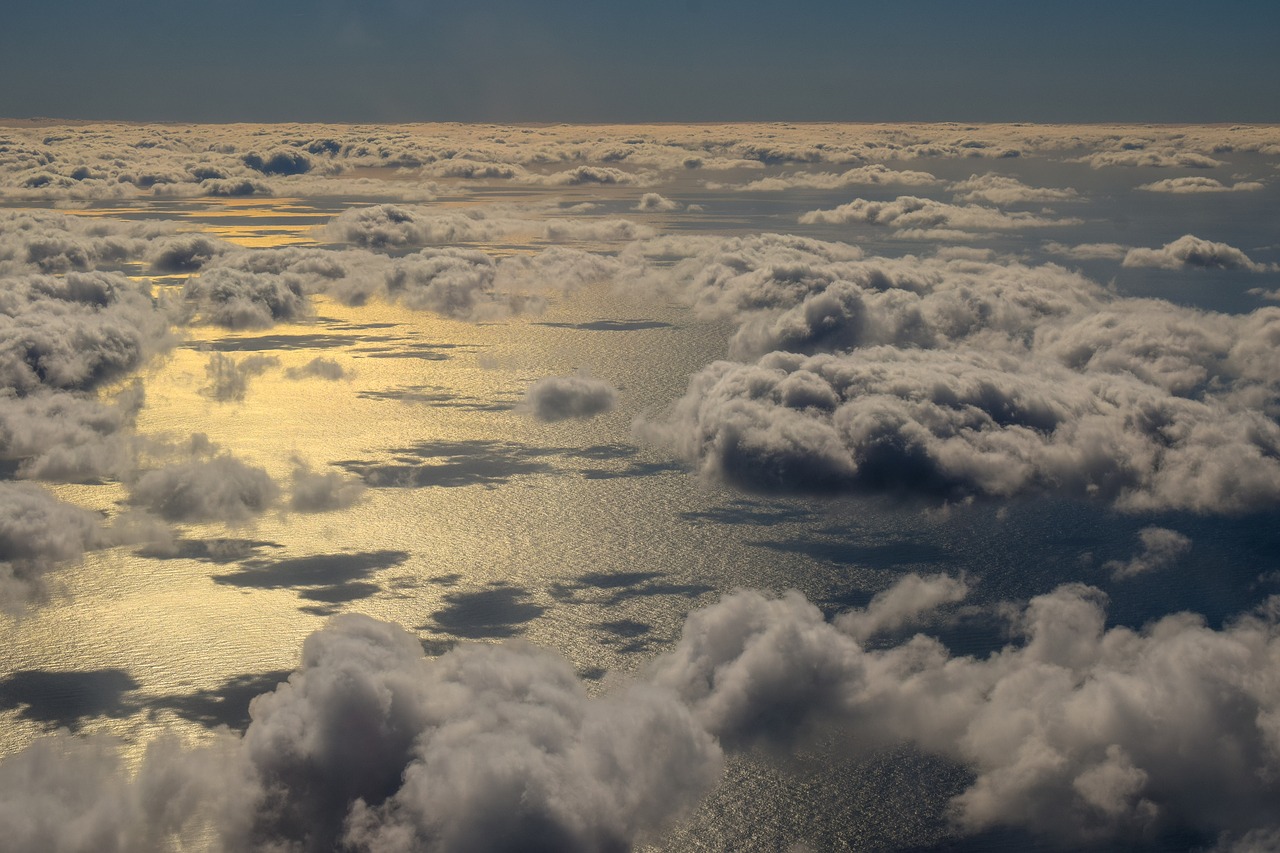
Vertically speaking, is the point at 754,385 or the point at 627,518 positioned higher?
the point at 754,385

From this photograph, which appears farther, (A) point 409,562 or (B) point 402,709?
(A) point 409,562

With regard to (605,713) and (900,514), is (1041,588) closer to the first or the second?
(900,514)

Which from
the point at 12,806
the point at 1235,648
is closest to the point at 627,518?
the point at 1235,648

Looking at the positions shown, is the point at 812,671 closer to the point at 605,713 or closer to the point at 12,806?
the point at 605,713

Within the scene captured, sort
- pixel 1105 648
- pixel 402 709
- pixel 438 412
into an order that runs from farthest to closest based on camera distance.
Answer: pixel 438 412
pixel 1105 648
pixel 402 709

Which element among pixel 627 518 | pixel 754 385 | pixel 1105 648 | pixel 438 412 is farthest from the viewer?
pixel 438 412

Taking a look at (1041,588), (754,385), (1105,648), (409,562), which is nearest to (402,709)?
(409,562)

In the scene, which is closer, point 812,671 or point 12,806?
point 12,806

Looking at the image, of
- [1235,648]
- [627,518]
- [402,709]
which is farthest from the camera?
[627,518]

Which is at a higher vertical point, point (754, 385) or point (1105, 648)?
point (754, 385)
